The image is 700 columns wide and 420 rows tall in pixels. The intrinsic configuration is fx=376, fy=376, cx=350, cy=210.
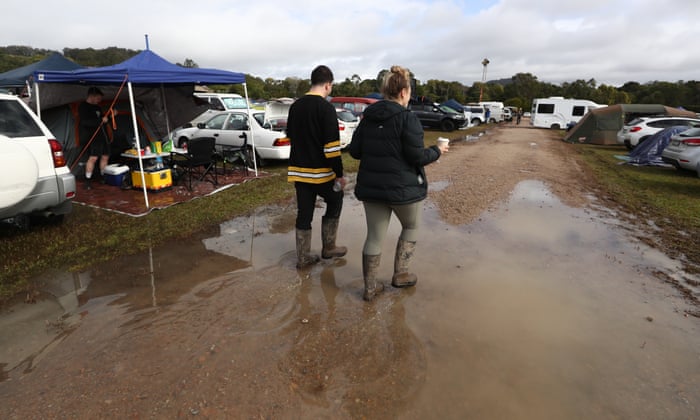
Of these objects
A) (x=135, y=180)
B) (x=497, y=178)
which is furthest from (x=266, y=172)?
(x=497, y=178)

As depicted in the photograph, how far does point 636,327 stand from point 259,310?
3.14 meters

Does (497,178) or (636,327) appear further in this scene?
(497,178)

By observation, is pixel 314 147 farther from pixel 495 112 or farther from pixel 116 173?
pixel 495 112

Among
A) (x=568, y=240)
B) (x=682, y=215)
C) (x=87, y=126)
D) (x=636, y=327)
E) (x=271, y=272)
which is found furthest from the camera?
(x=87, y=126)

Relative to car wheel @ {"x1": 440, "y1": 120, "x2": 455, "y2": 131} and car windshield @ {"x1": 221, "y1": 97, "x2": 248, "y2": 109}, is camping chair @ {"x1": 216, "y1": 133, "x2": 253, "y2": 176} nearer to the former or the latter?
car windshield @ {"x1": 221, "y1": 97, "x2": 248, "y2": 109}

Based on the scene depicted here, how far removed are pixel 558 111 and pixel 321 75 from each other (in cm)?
2860

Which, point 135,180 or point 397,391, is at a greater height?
Result: point 135,180

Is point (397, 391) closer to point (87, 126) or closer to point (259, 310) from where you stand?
point (259, 310)

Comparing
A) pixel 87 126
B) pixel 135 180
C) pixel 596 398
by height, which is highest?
pixel 87 126

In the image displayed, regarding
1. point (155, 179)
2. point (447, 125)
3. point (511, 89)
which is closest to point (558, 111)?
point (447, 125)

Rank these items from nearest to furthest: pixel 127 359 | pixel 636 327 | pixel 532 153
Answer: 1. pixel 127 359
2. pixel 636 327
3. pixel 532 153

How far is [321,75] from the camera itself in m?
3.48

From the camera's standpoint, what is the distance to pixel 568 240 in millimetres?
5008

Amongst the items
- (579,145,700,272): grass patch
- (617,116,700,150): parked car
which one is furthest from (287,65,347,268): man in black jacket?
(617,116,700,150): parked car
